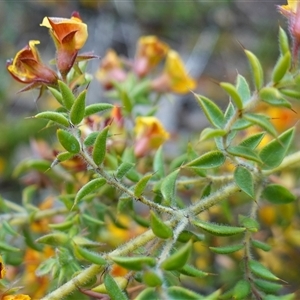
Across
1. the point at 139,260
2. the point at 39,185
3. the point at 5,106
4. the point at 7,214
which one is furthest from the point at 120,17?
the point at 139,260

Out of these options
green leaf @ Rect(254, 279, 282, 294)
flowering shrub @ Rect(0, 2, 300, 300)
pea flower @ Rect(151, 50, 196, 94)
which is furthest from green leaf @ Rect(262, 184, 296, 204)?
pea flower @ Rect(151, 50, 196, 94)

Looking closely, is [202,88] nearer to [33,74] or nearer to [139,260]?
[33,74]

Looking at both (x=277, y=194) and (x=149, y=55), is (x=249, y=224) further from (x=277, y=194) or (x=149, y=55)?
(x=149, y=55)

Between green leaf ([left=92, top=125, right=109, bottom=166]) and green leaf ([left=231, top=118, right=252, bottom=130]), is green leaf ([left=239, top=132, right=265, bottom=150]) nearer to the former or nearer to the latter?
green leaf ([left=231, top=118, right=252, bottom=130])

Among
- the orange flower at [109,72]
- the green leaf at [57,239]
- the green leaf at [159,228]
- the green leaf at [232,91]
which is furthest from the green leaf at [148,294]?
the orange flower at [109,72]

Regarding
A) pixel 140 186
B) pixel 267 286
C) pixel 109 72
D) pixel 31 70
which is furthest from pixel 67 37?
pixel 109 72

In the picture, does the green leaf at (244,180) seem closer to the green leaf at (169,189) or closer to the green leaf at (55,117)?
the green leaf at (169,189)
